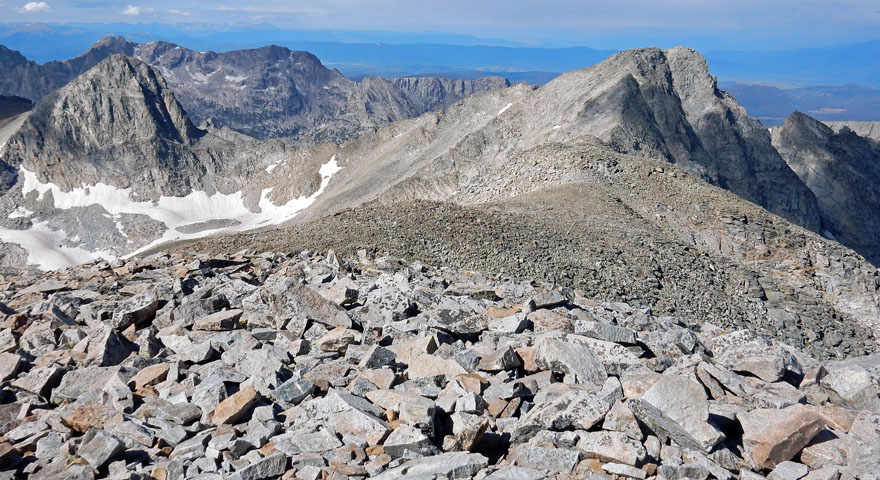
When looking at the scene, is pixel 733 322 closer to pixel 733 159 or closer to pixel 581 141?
pixel 581 141

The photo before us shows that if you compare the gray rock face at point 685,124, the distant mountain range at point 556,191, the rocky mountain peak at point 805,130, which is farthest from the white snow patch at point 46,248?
the rocky mountain peak at point 805,130

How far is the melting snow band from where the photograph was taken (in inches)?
6176

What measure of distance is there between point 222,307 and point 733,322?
19264mm

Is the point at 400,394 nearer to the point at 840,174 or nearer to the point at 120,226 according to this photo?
the point at 840,174

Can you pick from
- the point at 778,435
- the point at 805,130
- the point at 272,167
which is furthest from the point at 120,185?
the point at 778,435

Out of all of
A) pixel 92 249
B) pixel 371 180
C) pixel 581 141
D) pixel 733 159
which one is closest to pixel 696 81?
pixel 733 159

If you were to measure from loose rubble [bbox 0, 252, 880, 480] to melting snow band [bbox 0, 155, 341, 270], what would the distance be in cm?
14198

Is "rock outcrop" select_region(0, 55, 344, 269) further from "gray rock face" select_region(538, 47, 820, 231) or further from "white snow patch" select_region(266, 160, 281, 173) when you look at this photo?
"gray rock face" select_region(538, 47, 820, 231)

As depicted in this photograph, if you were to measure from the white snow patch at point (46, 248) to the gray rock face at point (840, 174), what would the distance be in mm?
162126

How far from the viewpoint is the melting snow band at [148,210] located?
157 meters

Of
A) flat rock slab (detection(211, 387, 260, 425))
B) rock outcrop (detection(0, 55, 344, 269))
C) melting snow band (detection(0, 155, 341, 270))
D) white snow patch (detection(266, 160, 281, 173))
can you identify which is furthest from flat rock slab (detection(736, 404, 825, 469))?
white snow patch (detection(266, 160, 281, 173))

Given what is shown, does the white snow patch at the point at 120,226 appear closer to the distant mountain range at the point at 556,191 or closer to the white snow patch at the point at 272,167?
the distant mountain range at the point at 556,191

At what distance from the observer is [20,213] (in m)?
174

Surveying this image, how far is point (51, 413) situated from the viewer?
9.59m
